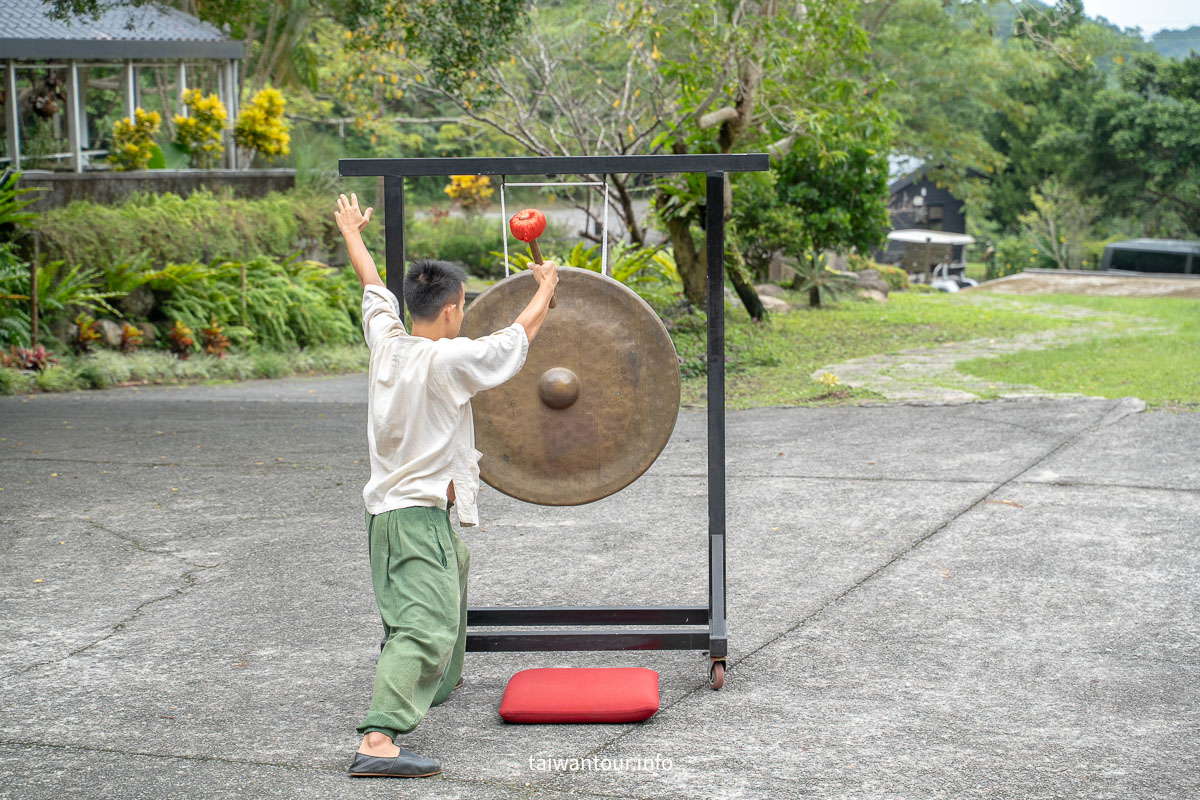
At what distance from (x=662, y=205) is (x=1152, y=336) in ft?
21.8

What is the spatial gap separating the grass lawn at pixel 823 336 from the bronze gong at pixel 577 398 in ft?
21.0

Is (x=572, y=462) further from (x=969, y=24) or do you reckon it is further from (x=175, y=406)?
(x=969, y=24)

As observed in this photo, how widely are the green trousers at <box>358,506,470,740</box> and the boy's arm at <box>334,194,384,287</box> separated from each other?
2.71 ft

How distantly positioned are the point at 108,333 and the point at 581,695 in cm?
1091

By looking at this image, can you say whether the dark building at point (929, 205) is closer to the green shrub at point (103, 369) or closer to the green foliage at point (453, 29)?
the green foliage at point (453, 29)

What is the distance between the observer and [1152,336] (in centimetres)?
1524

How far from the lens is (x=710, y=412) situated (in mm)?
4477

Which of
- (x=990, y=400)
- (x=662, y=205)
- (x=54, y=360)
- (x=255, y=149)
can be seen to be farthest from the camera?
(x=255, y=149)

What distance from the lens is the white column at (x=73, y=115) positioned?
16844 millimetres

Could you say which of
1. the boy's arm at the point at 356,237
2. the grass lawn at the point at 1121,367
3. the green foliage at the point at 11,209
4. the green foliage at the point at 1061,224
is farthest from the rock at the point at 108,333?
the green foliage at the point at 1061,224

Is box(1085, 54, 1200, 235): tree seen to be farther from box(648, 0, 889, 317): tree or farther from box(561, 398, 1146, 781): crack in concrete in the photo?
box(561, 398, 1146, 781): crack in concrete

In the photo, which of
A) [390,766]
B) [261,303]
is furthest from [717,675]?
[261,303]

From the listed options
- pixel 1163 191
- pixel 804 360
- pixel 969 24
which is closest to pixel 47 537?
pixel 804 360

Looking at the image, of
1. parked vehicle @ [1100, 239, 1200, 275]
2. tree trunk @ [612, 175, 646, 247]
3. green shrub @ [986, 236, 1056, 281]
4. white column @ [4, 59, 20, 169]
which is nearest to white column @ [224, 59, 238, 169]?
white column @ [4, 59, 20, 169]
